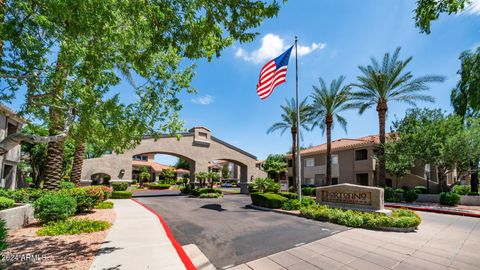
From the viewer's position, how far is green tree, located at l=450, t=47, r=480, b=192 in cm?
2381

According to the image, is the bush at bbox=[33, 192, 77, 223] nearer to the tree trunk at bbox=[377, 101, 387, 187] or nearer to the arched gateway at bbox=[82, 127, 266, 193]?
the arched gateway at bbox=[82, 127, 266, 193]

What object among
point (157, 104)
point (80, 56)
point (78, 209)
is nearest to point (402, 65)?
point (157, 104)

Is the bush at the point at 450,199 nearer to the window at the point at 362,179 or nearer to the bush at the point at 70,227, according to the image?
the window at the point at 362,179

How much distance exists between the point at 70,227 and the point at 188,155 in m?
21.5

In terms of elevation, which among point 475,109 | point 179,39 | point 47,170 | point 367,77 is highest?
point 367,77

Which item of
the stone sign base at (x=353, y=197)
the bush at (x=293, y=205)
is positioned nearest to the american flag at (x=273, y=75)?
the bush at (x=293, y=205)

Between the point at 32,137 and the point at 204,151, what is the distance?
25.7 metres

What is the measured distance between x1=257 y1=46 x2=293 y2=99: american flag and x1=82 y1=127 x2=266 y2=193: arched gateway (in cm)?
1444

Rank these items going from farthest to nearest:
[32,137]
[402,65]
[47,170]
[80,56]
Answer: [402,65] → [47,170] → [32,137] → [80,56]

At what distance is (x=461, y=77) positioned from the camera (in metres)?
26.2

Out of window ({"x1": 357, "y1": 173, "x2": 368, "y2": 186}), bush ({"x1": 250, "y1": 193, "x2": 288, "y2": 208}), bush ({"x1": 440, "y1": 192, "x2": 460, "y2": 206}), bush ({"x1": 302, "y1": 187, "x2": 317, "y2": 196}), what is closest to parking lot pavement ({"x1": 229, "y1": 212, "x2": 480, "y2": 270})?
bush ({"x1": 250, "y1": 193, "x2": 288, "y2": 208})

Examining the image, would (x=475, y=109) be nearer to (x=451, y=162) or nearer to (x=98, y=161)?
(x=451, y=162)

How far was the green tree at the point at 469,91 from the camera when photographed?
78.1ft

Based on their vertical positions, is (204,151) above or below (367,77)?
below
